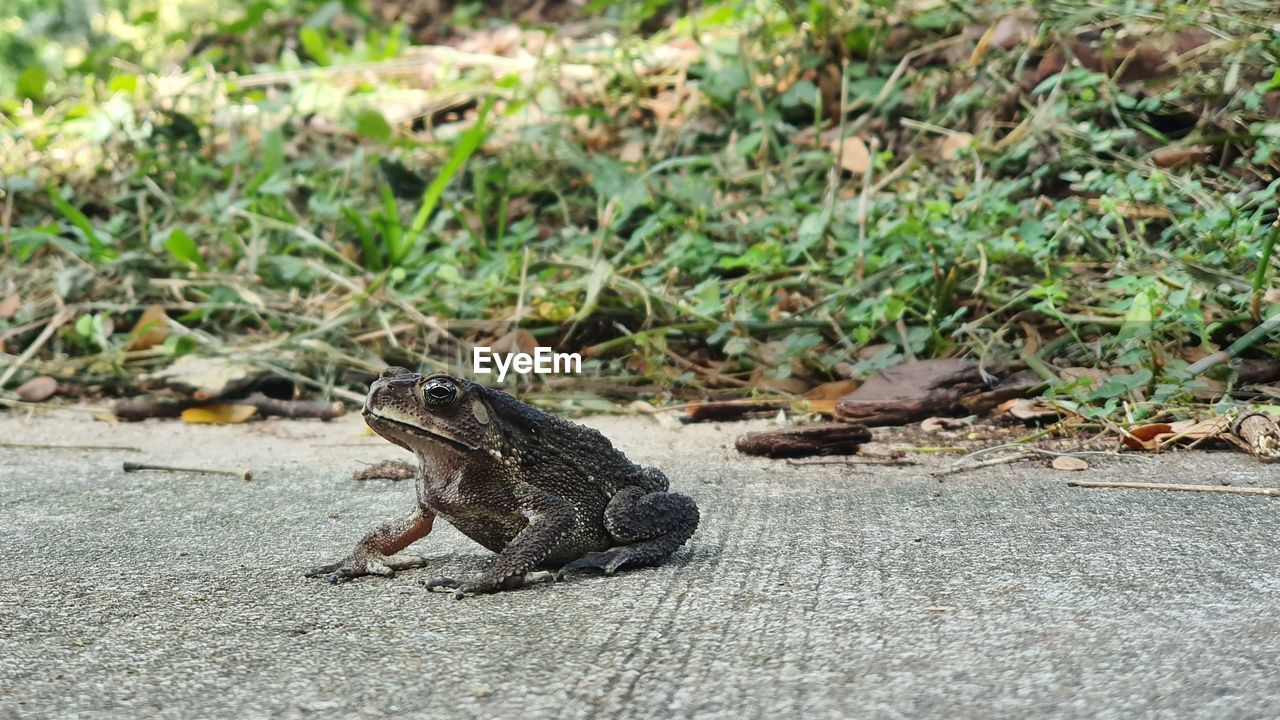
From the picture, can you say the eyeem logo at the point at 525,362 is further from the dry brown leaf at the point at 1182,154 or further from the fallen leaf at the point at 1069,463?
the dry brown leaf at the point at 1182,154

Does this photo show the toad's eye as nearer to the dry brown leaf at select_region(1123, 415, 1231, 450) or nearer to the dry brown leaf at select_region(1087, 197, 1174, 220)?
the dry brown leaf at select_region(1123, 415, 1231, 450)

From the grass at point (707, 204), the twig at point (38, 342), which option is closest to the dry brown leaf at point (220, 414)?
the grass at point (707, 204)

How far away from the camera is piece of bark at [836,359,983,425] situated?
10.4 ft

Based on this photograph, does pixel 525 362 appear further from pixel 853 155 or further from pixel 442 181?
pixel 853 155

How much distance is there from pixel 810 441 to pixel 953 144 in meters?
2.05

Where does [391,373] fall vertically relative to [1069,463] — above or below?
above

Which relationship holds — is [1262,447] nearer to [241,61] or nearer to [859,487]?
[859,487]

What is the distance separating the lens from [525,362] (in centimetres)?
389

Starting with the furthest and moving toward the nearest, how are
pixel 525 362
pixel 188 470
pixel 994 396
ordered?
pixel 525 362 → pixel 994 396 → pixel 188 470

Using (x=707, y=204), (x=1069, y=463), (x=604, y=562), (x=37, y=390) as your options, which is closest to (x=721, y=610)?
(x=604, y=562)

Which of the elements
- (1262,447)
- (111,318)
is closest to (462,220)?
(111,318)

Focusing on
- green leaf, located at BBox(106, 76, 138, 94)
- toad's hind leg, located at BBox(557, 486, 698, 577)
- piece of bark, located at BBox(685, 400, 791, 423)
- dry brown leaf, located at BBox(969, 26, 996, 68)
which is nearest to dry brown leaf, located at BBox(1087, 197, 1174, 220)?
dry brown leaf, located at BBox(969, 26, 996, 68)

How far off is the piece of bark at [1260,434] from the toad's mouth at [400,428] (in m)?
1.71

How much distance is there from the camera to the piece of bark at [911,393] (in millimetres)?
3176
